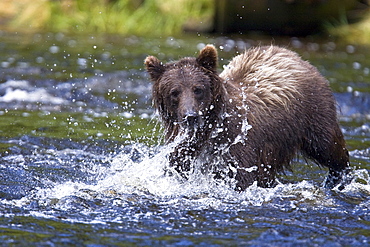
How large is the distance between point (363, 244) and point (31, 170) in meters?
3.77

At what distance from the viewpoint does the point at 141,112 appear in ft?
34.1

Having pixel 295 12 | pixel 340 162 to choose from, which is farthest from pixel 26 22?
pixel 340 162

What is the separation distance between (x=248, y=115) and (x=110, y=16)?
13.6 metres

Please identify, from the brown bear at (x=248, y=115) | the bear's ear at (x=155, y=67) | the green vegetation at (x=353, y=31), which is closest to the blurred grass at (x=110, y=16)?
the green vegetation at (x=353, y=31)

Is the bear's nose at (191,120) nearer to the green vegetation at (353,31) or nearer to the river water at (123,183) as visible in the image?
the river water at (123,183)

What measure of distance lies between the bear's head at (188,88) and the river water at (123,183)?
1.83 ft

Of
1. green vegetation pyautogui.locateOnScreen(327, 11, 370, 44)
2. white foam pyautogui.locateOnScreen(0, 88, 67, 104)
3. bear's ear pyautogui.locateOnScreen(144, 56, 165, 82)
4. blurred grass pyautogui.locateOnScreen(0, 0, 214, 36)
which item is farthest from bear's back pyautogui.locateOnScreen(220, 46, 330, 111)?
blurred grass pyautogui.locateOnScreen(0, 0, 214, 36)

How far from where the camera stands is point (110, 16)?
62.8 feet

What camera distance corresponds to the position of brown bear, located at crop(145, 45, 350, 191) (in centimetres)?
599

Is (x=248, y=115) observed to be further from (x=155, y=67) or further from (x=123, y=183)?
(x=123, y=183)

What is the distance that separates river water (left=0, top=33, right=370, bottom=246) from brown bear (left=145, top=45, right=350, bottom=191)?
0.24 metres

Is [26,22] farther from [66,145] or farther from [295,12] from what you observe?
[66,145]

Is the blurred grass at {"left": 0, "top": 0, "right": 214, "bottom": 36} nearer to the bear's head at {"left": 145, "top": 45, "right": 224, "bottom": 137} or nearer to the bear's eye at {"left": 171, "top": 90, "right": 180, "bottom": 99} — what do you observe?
the bear's head at {"left": 145, "top": 45, "right": 224, "bottom": 137}

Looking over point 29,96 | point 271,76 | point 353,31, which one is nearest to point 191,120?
point 271,76
